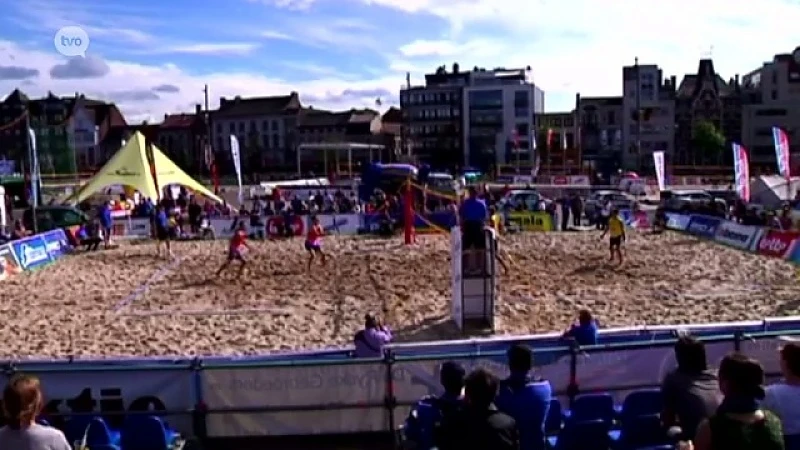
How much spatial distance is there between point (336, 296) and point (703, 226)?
47.7 feet

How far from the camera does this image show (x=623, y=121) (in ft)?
299

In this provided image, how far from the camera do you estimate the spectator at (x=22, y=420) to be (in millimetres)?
3523

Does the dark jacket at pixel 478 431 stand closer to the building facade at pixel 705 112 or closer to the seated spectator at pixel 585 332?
the seated spectator at pixel 585 332

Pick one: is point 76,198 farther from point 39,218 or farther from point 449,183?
point 449,183

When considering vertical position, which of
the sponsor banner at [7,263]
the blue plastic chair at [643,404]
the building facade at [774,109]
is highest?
the building facade at [774,109]

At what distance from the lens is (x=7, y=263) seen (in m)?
19.9

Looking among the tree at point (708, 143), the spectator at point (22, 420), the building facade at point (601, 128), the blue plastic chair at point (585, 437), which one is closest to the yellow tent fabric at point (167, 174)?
the blue plastic chair at point (585, 437)

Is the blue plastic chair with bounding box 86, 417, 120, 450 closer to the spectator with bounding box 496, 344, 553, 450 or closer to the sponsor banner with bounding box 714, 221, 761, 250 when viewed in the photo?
the spectator with bounding box 496, 344, 553, 450

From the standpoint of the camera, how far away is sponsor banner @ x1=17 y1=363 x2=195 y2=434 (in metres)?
7.39

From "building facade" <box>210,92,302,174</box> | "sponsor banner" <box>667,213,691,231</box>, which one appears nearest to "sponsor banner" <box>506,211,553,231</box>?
"sponsor banner" <box>667,213,691,231</box>

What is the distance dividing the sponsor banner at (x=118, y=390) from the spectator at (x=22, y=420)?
12.5 feet

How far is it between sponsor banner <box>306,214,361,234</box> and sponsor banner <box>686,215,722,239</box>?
36.4ft

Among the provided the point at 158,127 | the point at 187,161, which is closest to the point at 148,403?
the point at 187,161

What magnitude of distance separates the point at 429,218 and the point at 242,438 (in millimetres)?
19610
